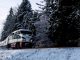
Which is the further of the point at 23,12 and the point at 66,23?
the point at 23,12

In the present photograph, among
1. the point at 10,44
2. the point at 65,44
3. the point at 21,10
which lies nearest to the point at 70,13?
the point at 65,44

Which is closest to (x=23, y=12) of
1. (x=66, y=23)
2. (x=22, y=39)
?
(x=22, y=39)

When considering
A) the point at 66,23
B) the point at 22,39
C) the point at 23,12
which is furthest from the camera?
the point at 23,12

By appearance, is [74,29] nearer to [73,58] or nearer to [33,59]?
[33,59]

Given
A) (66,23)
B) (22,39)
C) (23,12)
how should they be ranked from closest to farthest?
(66,23), (22,39), (23,12)

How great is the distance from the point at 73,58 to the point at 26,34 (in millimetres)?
16955

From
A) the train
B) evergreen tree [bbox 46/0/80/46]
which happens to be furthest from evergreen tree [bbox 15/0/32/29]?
evergreen tree [bbox 46/0/80/46]

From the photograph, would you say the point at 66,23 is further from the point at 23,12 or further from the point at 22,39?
the point at 23,12

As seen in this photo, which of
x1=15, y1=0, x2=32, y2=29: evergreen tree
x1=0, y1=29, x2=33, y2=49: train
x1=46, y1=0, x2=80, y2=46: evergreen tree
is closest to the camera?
x1=46, y1=0, x2=80, y2=46: evergreen tree

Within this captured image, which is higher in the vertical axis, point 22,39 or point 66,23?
point 66,23

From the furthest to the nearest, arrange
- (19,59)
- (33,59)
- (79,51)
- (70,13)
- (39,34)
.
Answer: (39,34) → (70,13) → (19,59) → (33,59) → (79,51)

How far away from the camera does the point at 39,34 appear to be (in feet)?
134

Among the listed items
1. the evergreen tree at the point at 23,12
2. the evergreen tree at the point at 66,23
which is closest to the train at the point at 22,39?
the evergreen tree at the point at 66,23

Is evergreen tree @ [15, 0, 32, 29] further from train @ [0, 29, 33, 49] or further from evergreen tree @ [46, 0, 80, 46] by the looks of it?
evergreen tree @ [46, 0, 80, 46]
